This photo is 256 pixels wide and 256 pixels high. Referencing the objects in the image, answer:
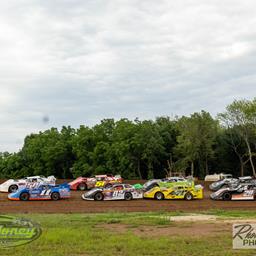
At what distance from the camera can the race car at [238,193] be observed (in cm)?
3344

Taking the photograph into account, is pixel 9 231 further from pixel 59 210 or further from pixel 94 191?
pixel 94 191

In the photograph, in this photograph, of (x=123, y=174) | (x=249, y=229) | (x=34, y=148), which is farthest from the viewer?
(x=34, y=148)

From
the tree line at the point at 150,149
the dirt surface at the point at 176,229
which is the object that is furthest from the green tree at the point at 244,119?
the dirt surface at the point at 176,229

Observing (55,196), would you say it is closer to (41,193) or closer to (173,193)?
(41,193)

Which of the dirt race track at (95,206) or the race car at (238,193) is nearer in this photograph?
the dirt race track at (95,206)

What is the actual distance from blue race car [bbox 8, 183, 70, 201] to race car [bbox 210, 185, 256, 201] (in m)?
11.4

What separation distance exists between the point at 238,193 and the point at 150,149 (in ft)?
120

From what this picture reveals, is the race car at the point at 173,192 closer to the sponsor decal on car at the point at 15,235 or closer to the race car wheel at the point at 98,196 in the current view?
the race car wheel at the point at 98,196

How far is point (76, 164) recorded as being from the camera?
245ft

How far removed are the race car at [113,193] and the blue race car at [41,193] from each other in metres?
1.60

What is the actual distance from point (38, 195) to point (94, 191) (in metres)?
3.88

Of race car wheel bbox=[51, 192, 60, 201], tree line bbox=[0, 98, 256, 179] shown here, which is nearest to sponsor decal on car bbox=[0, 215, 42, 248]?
race car wheel bbox=[51, 192, 60, 201]

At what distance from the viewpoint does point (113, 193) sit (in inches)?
1277

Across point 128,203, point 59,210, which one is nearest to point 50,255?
point 59,210
